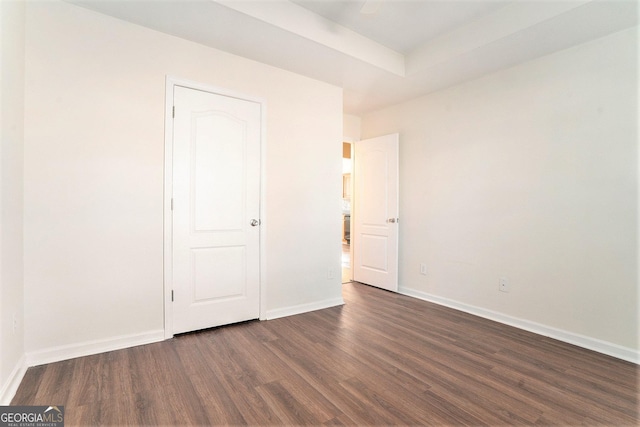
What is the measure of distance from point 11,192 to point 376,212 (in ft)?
12.2

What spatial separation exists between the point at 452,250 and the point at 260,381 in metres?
→ 2.64

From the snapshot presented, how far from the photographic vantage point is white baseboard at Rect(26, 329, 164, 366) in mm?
2203

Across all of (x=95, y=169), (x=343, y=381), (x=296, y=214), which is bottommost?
(x=343, y=381)

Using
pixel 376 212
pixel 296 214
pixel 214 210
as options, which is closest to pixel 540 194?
pixel 376 212

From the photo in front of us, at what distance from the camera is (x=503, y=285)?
10.6 ft

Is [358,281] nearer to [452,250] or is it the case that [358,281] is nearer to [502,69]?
[452,250]

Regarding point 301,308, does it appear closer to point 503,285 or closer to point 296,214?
point 296,214

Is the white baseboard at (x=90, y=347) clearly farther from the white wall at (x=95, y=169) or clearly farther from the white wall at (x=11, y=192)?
the white wall at (x=11, y=192)

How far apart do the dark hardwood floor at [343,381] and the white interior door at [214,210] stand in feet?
0.93

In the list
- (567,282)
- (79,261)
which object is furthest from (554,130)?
(79,261)

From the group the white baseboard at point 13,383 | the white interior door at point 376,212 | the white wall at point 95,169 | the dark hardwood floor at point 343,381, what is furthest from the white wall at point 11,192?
the white interior door at point 376,212

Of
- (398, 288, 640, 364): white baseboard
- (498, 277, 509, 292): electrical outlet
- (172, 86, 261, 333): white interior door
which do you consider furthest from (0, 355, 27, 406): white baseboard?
(498, 277, 509, 292): electrical outlet

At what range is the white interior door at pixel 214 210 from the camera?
9.06 feet

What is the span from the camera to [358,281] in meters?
4.86
